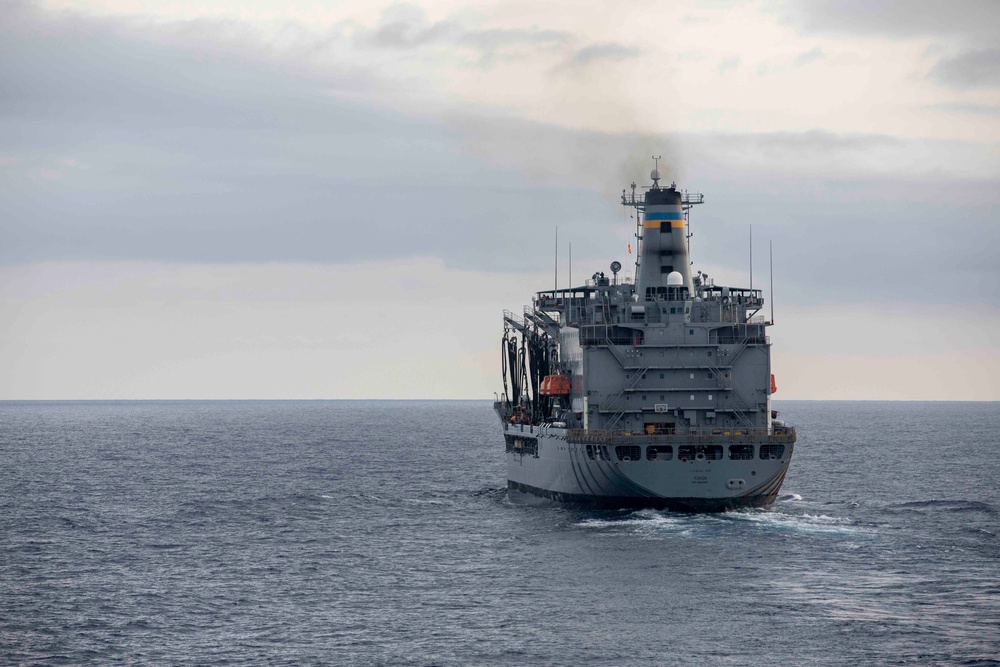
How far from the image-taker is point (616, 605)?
46.8 metres

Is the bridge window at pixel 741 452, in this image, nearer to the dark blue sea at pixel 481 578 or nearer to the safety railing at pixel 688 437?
the safety railing at pixel 688 437

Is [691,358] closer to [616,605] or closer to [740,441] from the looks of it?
[740,441]

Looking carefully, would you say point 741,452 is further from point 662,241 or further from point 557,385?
point 662,241

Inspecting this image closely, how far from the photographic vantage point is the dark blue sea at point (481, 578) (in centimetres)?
4091

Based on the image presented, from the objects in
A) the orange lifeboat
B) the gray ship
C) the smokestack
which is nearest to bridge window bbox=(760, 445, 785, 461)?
the gray ship

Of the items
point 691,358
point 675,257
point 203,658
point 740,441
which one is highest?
point 675,257

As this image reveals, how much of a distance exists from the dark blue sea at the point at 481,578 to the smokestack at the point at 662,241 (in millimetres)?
15203

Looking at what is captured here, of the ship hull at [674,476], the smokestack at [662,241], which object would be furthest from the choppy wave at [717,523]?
the smokestack at [662,241]

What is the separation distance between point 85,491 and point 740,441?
4707 cm

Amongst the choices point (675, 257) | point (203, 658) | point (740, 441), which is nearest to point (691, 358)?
point (740, 441)

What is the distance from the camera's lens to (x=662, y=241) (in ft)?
257

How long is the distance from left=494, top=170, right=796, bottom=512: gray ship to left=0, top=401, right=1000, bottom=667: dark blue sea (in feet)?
5.74

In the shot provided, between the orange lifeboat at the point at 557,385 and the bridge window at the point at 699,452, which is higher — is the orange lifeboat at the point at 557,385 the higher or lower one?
the higher one

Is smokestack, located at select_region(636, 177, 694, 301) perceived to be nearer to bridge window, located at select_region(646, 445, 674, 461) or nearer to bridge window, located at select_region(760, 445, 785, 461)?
bridge window, located at select_region(646, 445, 674, 461)
